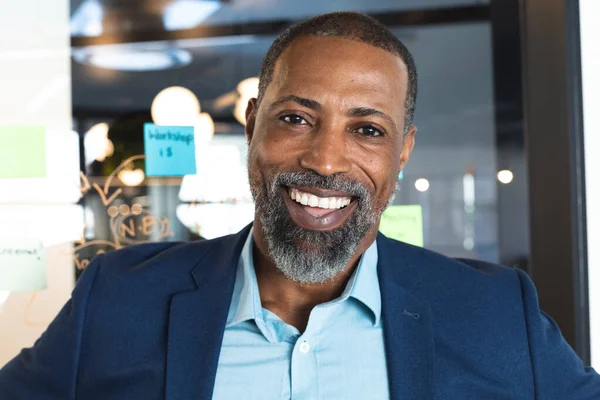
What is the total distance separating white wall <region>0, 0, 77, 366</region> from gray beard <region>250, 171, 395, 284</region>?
2.08ft

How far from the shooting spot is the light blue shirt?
1363 mm

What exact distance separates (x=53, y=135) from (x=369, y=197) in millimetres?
884

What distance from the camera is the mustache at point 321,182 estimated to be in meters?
1.40

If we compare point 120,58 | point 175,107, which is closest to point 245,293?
point 175,107

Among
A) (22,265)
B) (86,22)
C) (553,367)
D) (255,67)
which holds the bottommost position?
(553,367)

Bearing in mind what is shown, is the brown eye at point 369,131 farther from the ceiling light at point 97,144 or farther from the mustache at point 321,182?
the ceiling light at point 97,144

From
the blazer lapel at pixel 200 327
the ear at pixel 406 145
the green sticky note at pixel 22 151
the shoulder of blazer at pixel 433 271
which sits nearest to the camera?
the blazer lapel at pixel 200 327

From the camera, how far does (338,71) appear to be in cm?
142

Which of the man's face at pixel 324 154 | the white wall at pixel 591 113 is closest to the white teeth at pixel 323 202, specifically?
the man's face at pixel 324 154

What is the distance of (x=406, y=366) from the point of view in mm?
1369

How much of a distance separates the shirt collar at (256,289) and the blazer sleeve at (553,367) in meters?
0.32

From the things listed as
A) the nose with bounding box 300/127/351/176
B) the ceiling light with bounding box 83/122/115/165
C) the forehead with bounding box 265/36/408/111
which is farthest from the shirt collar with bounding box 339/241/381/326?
the ceiling light with bounding box 83/122/115/165

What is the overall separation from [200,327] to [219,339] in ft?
0.17

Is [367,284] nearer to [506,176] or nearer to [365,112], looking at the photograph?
[365,112]
